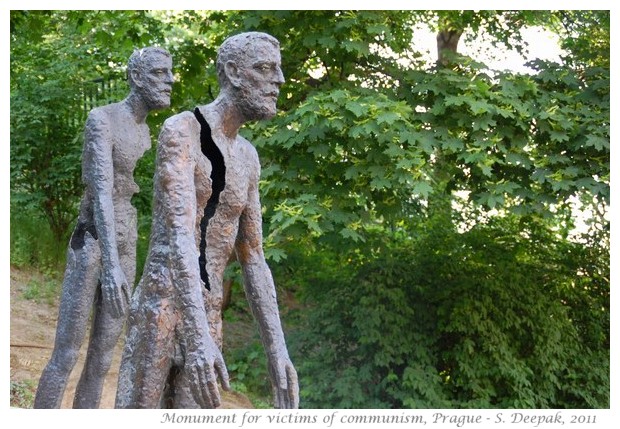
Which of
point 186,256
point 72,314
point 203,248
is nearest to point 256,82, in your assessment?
point 203,248

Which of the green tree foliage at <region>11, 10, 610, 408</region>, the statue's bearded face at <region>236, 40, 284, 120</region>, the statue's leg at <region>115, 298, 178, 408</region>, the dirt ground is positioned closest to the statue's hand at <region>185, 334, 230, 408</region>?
the statue's leg at <region>115, 298, 178, 408</region>

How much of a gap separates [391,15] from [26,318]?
5.64 metres

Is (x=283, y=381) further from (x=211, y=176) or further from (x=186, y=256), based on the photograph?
(x=211, y=176)

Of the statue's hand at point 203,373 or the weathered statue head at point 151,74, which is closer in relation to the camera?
the statue's hand at point 203,373

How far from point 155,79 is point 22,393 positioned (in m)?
4.71

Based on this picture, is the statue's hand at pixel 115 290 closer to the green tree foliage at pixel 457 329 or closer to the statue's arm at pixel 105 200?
the statue's arm at pixel 105 200

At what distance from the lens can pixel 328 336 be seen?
11203 mm

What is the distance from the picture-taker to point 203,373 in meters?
4.12

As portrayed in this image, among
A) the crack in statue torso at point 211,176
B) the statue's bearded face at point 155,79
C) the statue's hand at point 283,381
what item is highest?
the statue's bearded face at point 155,79

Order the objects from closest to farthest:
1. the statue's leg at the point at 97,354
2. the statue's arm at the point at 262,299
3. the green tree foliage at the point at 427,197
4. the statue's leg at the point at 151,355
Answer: the statue's leg at the point at 151,355
the statue's arm at the point at 262,299
the statue's leg at the point at 97,354
the green tree foliage at the point at 427,197

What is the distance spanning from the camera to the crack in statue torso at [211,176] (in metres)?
4.65

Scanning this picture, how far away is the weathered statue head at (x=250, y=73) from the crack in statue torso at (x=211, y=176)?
209 millimetres

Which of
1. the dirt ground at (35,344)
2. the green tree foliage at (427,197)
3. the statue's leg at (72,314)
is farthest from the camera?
the dirt ground at (35,344)

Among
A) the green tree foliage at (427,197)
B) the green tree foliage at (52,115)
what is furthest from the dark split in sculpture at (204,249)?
the green tree foliage at (52,115)
